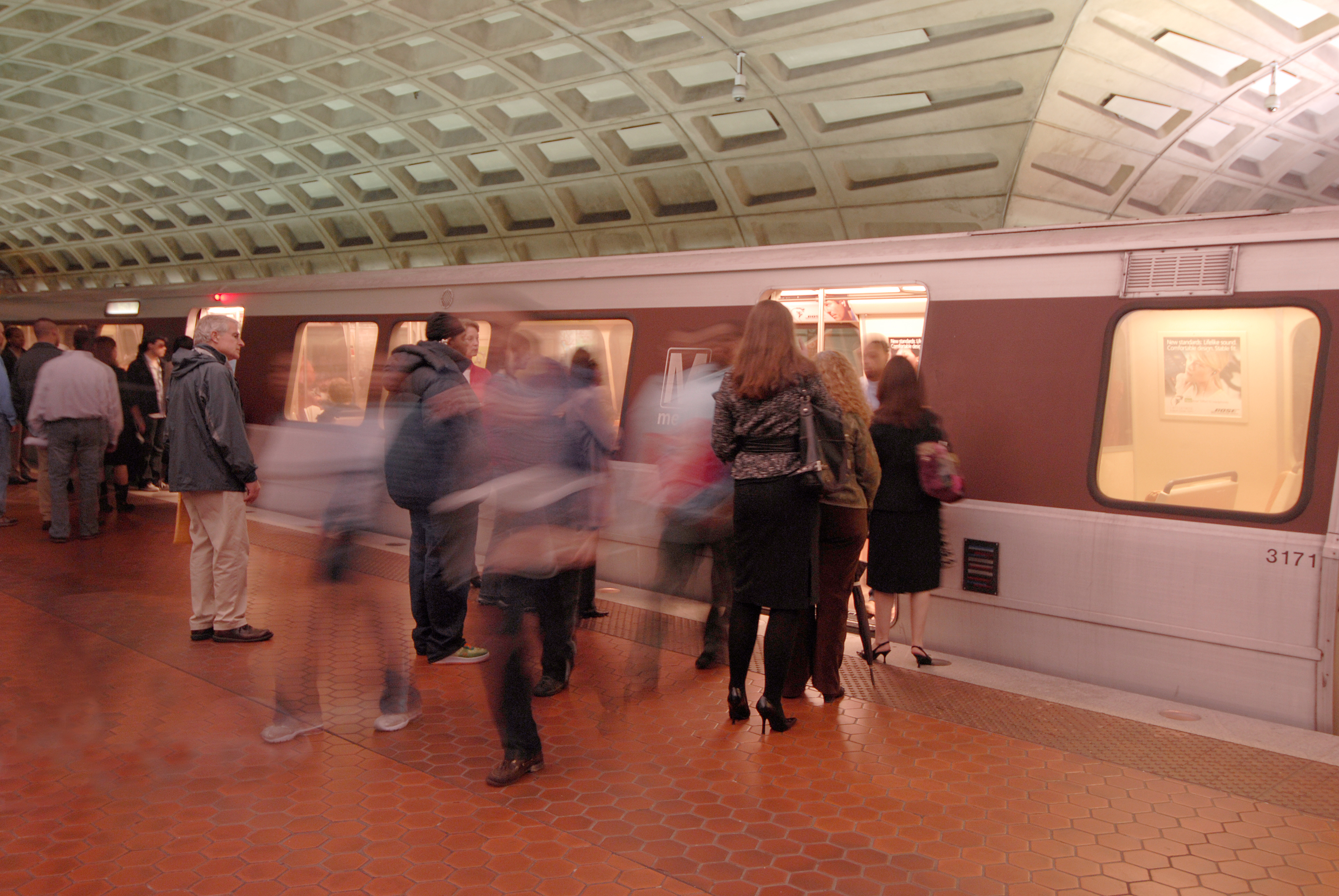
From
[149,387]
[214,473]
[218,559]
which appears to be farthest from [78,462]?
[214,473]

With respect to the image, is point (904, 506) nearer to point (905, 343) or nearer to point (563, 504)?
point (563, 504)

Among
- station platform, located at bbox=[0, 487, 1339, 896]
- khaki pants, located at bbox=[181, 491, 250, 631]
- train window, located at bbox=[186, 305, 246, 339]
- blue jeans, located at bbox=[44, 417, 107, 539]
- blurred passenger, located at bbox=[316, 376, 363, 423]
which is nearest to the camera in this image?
station platform, located at bbox=[0, 487, 1339, 896]

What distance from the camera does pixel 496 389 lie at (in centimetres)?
380

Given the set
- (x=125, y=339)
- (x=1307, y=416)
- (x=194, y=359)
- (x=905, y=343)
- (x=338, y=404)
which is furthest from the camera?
(x=125, y=339)

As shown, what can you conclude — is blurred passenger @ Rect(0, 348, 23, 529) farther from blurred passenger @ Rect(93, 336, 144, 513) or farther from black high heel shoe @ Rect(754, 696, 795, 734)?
black high heel shoe @ Rect(754, 696, 795, 734)

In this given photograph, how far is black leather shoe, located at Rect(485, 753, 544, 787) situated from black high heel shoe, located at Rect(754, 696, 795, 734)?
109 centimetres

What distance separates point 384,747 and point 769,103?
1084 cm

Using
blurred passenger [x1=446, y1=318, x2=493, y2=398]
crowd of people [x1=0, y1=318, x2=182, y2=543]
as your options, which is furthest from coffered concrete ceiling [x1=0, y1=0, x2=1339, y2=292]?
blurred passenger [x1=446, y1=318, x2=493, y2=398]

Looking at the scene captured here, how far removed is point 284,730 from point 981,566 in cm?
383

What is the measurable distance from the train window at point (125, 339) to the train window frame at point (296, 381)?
3.92 metres

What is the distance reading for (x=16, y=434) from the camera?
514 inches

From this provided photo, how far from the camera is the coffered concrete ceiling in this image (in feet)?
36.2

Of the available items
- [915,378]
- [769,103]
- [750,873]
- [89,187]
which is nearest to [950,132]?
[769,103]

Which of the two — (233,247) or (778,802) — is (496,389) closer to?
(778,802)
